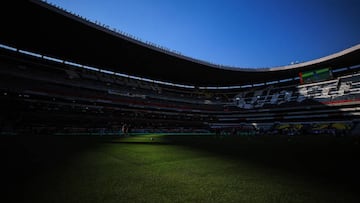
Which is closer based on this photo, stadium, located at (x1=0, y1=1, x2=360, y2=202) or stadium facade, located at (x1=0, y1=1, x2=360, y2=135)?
stadium, located at (x1=0, y1=1, x2=360, y2=202)

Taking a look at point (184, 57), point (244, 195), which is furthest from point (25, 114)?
point (244, 195)

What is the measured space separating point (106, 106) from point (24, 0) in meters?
25.8

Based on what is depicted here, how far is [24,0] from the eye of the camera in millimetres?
24516

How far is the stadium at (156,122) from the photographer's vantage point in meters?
3.36

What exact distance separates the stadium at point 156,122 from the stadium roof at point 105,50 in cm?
27

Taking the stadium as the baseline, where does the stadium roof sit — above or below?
above

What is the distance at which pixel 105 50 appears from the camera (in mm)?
39938

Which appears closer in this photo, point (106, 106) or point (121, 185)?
point (121, 185)

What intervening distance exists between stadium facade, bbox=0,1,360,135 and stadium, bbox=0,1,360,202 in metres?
0.28

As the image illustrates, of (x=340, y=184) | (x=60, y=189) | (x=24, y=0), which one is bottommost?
(x=60, y=189)

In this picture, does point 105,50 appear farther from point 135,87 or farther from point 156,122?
point 156,122

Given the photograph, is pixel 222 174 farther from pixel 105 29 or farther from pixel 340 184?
pixel 105 29

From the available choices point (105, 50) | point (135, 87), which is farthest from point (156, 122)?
point (105, 50)

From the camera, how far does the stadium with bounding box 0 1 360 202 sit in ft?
11.0
